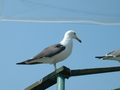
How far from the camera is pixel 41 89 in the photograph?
3068 millimetres

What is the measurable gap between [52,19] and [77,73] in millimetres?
777

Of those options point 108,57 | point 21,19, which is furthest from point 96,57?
point 21,19

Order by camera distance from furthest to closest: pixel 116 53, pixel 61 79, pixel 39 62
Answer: pixel 116 53, pixel 39 62, pixel 61 79

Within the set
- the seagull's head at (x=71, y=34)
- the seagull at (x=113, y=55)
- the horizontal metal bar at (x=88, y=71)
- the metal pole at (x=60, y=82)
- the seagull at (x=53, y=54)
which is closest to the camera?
the metal pole at (x=60, y=82)

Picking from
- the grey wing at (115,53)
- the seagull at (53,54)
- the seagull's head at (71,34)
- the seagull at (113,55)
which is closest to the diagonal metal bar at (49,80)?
the seagull at (53,54)

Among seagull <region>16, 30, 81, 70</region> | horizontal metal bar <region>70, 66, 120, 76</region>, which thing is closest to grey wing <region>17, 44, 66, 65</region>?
seagull <region>16, 30, 81, 70</region>

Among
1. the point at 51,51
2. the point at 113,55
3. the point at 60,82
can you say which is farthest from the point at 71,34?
the point at 113,55

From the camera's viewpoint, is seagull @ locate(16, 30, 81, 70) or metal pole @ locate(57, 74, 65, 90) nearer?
metal pole @ locate(57, 74, 65, 90)

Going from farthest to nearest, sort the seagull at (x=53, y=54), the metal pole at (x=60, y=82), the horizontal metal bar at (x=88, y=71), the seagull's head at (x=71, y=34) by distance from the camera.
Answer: the seagull's head at (x=71, y=34), the seagull at (x=53, y=54), the horizontal metal bar at (x=88, y=71), the metal pole at (x=60, y=82)

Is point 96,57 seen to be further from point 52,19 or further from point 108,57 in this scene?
point 52,19

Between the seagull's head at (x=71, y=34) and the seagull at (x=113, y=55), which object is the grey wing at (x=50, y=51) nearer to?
the seagull's head at (x=71, y=34)

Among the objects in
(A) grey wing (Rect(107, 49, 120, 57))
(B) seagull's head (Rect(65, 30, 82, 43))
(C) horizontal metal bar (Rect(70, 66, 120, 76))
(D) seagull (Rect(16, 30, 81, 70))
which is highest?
(A) grey wing (Rect(107, 49, 120, 57))

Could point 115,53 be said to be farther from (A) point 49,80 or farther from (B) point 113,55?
(A) point 49,80

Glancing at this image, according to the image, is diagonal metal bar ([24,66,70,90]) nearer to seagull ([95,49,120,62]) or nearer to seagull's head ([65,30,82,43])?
seagull's head ([65,30,82,43])
